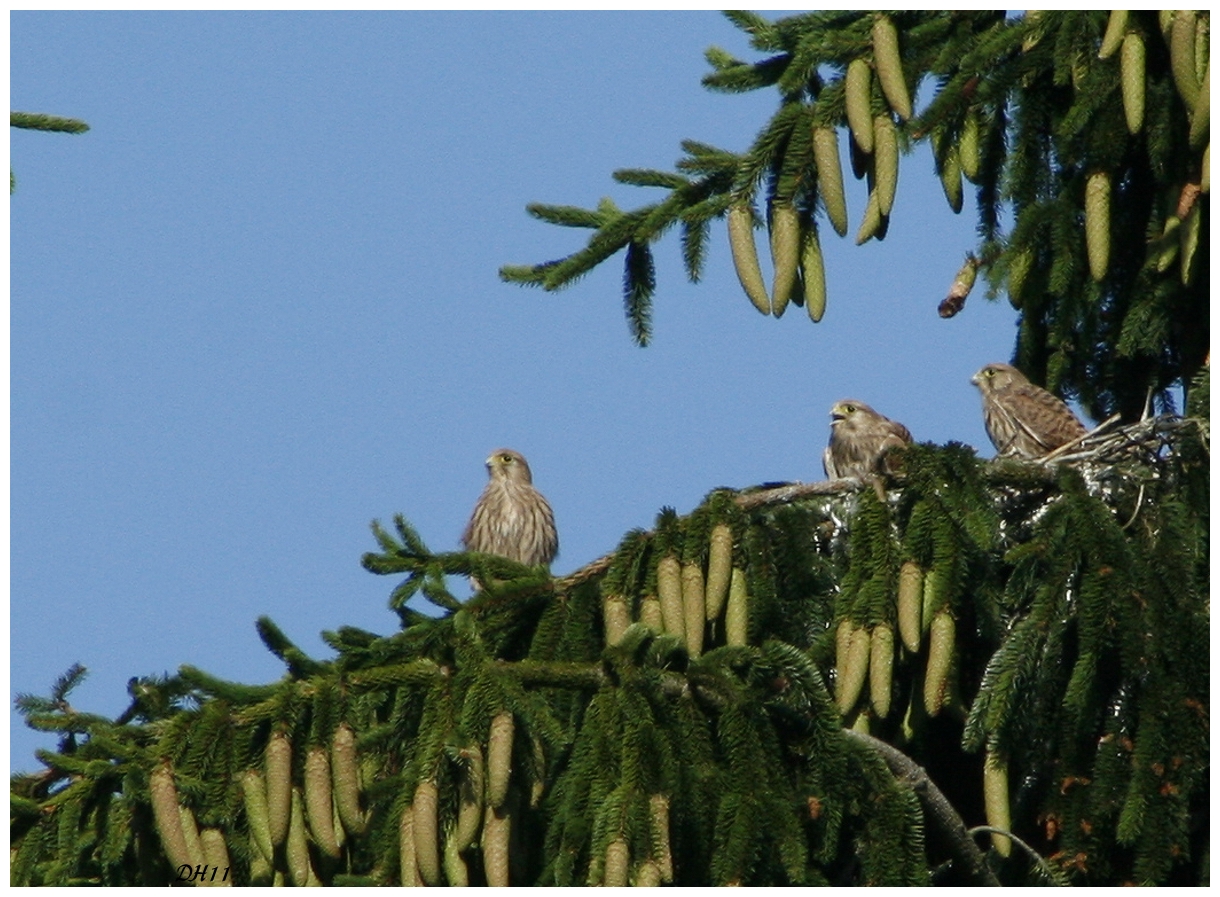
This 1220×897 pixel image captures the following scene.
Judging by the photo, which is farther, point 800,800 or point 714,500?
Answer: point 714,500

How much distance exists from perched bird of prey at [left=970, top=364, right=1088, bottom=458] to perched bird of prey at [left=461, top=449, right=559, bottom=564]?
7.98 feet

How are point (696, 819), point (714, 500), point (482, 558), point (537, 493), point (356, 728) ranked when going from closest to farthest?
point (696, 819), point (356, 728), point (714, 500), point (482, 558), point (537, 493)

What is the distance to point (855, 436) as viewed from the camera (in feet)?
30.8

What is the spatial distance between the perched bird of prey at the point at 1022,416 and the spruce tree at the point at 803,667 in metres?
1.80

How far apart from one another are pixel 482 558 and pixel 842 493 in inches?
44.7

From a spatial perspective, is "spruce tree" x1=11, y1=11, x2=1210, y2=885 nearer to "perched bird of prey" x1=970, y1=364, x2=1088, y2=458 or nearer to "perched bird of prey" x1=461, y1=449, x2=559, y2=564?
"perched bird of prey" x1=970, y1=364, x2=1088, y2=458

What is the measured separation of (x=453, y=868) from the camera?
466 cm

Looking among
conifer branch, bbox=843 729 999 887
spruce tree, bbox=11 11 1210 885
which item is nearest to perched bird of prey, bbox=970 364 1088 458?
spruce tree, bbox=11 11 1210 885

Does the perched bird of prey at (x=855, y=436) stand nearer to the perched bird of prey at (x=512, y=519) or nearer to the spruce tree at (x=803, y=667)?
the perched bird of prey at (x=512, y=519)

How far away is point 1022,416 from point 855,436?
0.90 m

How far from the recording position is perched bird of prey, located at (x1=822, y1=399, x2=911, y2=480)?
364 inches

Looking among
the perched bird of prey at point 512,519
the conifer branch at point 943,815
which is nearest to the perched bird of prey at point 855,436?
the perched bird of prey at point 512,519

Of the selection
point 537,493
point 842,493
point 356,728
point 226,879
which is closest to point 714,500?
point 842,493

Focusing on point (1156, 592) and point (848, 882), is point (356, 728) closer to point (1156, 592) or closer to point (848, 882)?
point (848, 882)
